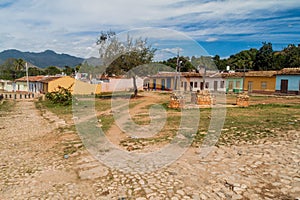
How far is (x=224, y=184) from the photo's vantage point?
4.36 meters

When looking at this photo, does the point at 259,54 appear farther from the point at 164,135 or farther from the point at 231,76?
the point at 164,135

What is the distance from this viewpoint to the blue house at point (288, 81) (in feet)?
88.4

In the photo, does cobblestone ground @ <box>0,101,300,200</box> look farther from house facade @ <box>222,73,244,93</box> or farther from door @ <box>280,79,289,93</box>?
house facade @ <box>222,73,244,93</box>

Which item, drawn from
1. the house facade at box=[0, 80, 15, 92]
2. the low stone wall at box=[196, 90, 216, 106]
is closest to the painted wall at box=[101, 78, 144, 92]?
the house facade at box=[0, 80, 15, 92]

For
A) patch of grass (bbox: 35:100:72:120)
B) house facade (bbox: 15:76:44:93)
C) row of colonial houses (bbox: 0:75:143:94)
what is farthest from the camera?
house facade (bbox: 15:76:44:93)

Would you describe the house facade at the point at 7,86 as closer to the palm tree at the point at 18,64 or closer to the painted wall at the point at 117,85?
the palm tree at the point at 18,64

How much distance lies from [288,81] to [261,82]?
3.55m

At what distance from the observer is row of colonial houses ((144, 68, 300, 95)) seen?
1093 inches

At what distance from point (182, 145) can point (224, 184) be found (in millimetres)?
2428

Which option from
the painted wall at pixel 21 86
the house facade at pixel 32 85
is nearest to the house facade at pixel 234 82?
the house facade at pixel 32 85

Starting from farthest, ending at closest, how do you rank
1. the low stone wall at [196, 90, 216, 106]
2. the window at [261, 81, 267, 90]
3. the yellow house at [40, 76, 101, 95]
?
the window at [261, 81, 267, 90] → the yellow house at [40, 76, 101, 95] → the low stone wall at [196, 90, 216, 106]

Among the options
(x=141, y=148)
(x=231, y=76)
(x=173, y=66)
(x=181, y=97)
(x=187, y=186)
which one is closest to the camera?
(x=187, y=186)

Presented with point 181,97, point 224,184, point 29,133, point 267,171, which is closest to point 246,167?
point 267,171

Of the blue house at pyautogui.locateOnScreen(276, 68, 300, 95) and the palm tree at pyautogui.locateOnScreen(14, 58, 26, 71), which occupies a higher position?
the palm tree at pyautogui.locateOnScreen(14, 58, 26, 71)
